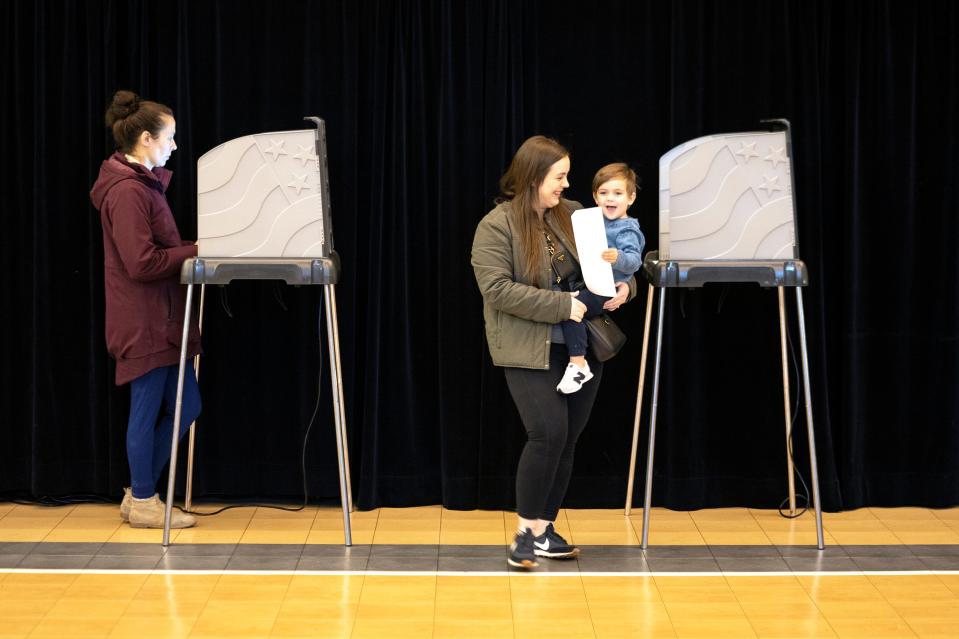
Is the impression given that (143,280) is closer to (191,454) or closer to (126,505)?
(191,454)

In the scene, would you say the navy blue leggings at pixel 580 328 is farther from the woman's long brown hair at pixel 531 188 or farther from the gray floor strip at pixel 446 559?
the gray floor strip at pixel 446 559

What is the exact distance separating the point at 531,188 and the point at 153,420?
1637 millimetres

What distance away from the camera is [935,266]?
4.63m

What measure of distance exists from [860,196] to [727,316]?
0.67 m

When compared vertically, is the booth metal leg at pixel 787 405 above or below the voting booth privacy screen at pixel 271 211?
below

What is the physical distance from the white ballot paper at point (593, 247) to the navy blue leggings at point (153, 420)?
4.90ft

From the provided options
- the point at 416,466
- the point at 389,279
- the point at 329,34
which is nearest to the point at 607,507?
the point at 416,466

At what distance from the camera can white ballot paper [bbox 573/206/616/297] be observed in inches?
148

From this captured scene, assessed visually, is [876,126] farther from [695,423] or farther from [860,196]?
[695,423]

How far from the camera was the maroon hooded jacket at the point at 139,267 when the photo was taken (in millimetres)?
4121

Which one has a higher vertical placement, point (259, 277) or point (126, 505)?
point (259, 277)

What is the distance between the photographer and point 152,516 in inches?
171

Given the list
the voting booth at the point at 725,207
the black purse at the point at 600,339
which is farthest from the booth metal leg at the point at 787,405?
the black purse at the point at 600,339

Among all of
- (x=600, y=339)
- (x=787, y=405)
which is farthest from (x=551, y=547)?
(x=787, y=405)
